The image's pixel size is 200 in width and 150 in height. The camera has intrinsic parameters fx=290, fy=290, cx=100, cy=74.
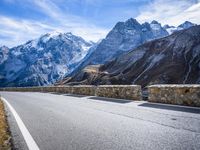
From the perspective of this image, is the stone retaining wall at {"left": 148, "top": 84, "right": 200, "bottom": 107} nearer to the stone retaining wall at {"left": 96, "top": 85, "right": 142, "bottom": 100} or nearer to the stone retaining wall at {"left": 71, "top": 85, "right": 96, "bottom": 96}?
the stone retaining wall at {"left": 96, "top": 85, "right": 142, "bottom": 100}

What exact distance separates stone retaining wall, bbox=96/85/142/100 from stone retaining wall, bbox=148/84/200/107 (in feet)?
5.77

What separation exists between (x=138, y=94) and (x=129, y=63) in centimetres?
10318

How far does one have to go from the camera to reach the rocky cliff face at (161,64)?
86.5 m

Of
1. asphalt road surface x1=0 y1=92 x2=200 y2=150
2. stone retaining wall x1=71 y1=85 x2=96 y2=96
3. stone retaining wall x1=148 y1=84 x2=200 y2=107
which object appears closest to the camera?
asphalt road surface x1=0 y1=92 x2=200 y2=150

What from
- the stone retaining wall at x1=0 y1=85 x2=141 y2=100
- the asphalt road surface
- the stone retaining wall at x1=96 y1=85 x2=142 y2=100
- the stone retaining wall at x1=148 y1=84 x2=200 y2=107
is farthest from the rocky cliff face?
the asphalt road surface

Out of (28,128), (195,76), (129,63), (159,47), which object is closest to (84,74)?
(129,63)

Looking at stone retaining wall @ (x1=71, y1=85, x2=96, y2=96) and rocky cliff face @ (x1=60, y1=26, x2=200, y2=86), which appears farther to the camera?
rocky cliff face @ (x1=60, y1=26, x2=200, y2=86)

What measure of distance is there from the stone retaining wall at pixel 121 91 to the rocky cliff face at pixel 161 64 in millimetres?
60456

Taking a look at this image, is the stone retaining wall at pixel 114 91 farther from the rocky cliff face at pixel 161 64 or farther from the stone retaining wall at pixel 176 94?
the rocky cliff face at pixel 161 64

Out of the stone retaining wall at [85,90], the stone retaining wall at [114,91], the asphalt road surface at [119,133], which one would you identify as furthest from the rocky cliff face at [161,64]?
the asphalt road surface at [119,133]

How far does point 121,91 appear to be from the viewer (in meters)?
18.1

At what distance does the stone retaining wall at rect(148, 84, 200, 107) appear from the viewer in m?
11.7

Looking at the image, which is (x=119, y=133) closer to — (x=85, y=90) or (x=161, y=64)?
(x=85, y=90)

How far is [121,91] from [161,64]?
85.2 m
